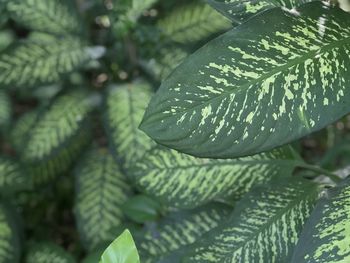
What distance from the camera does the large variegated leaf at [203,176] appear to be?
1093 mm

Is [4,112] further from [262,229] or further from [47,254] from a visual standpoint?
[262,229]

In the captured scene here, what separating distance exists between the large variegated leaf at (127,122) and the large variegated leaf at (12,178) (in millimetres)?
238

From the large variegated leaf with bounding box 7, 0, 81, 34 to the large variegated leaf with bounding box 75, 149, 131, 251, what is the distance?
13.8 inches

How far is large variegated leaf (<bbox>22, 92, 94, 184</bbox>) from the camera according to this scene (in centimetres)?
148

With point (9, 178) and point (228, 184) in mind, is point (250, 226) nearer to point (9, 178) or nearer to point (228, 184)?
point (228, 184)

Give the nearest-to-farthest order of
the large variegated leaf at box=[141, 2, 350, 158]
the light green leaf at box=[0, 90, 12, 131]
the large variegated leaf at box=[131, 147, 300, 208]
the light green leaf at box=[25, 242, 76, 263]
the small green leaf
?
the large variegated leaf at box=[141, 2, 350, 158] < the large variegated leaf at box=[131, 147, 300, 208] < the small green leaf < the light green leaf at box=[25, 242, 76, 263] < the light green leaf at box=[0, 90, 12, 131]

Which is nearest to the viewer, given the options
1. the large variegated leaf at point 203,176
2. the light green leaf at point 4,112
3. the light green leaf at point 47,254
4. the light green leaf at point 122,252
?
the light green leaf at point 122,252

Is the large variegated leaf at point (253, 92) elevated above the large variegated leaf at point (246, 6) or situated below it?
below

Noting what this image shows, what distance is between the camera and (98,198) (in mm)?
1507

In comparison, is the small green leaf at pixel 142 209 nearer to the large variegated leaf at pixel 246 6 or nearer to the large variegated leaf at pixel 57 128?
the large variegated leaf at pixel 57 128

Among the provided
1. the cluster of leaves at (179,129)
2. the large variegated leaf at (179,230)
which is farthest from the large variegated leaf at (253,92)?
the large variegated leaf at (179,230)

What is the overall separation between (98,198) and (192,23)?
500 millimetres

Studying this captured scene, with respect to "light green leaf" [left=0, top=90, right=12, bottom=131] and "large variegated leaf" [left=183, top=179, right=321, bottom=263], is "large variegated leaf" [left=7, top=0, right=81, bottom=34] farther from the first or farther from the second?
"large variegated leaf" [left=183, top=179, right=321, bottom=263]

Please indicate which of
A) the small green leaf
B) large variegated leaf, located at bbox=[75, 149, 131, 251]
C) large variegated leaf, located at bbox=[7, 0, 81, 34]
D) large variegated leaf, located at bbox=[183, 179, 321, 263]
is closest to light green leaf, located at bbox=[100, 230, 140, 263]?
large variegated leaf, located at bbox=[183, 179, 321, 263]
